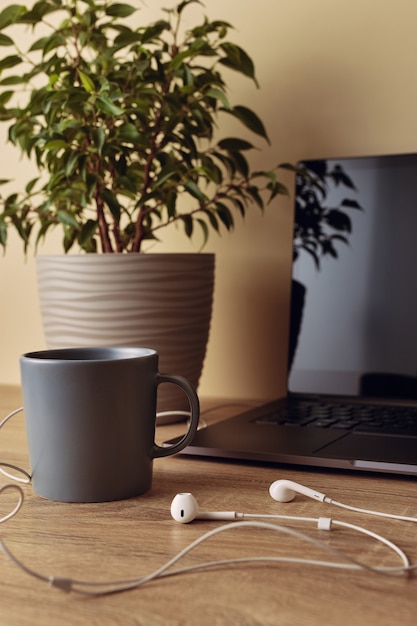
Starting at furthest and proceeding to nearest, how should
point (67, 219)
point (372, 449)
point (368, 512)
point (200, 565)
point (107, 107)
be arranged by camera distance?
1. point (67, 219)
2. point (107, 107)
3. point (372, 449)
4. point (368, 512)
5. point (200, 565)

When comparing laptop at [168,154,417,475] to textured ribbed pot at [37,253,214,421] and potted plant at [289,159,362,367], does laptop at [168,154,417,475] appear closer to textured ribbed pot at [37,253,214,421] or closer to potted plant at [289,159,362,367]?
potted plant at [289,159,362,367]

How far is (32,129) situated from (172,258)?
0.81 ft

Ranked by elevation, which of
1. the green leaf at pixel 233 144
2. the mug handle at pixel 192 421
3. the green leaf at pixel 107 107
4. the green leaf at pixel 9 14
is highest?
the green leaf at pixel 9 14

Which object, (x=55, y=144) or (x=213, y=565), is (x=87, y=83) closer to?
(x=55, y=144)

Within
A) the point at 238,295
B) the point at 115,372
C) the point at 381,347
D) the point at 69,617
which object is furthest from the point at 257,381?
the point at 69,617

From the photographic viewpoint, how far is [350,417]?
81cm

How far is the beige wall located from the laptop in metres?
0.12

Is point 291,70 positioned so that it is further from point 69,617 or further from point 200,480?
point 69,617

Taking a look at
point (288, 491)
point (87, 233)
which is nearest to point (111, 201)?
point (87, 233)

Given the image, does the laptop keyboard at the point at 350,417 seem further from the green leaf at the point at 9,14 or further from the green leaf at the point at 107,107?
the green leaf at the point at 9,14

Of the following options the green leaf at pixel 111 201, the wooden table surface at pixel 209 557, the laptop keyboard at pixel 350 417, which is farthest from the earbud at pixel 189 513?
the green leaf at pixel 111 201

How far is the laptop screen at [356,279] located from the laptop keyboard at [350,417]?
0.03 metres

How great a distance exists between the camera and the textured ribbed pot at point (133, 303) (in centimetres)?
81

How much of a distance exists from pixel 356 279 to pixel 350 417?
0.18 meters
